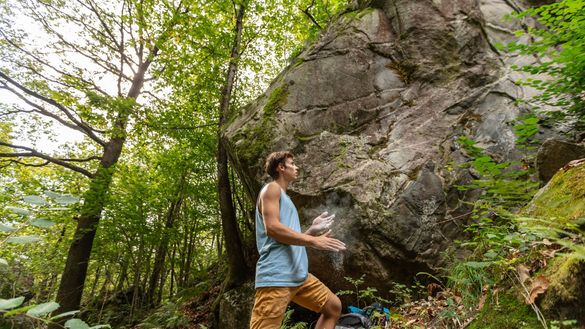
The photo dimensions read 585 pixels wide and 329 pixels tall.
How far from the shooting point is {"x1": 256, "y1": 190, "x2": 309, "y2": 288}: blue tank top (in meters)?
2.95

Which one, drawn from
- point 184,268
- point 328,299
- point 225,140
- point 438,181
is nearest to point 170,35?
point 225,140

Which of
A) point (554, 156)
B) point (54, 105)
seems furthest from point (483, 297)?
point (54, 105)

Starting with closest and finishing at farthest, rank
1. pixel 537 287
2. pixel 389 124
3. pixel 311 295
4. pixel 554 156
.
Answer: pixel 537 287 < pixel 311 295 < pixel 554 156 < pixel 389 124

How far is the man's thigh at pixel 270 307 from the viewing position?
2.84 m

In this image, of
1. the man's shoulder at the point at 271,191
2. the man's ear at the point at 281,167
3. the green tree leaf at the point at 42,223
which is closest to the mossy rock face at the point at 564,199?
the man's shoulder at the point at 271,191

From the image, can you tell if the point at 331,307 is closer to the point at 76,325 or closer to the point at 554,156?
the point at 76,325

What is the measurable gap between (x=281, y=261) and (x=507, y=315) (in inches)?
69.7

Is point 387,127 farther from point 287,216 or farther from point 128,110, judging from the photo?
point 128,110

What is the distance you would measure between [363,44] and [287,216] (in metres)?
5.39

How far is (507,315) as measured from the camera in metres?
1.98

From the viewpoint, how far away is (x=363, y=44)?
23.6ft

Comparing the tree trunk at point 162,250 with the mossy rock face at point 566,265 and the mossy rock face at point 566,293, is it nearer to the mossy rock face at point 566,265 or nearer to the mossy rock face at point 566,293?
the mossy rock face at point 566,265

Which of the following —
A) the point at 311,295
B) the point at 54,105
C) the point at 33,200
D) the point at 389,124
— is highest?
the point at 54,105

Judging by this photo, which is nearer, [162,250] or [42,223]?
[42,223]
